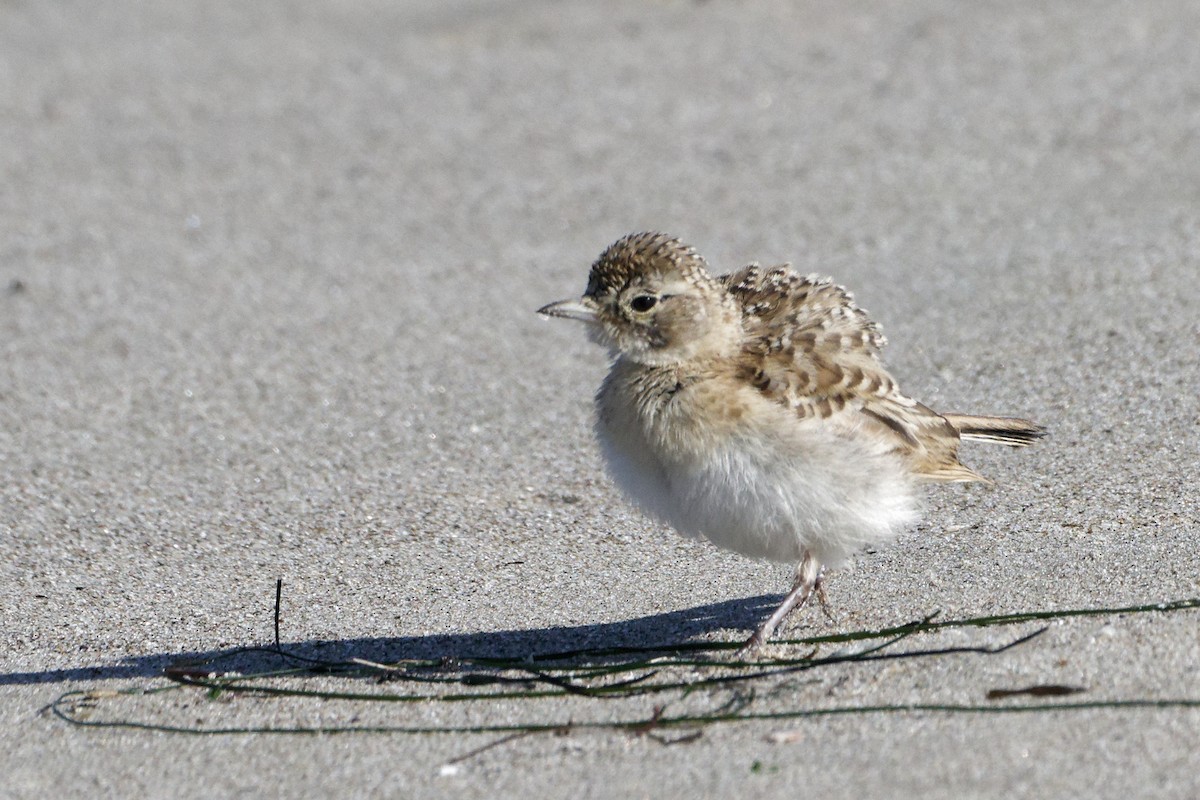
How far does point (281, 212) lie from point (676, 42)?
130 inches

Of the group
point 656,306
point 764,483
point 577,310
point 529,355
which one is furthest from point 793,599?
point 529,355

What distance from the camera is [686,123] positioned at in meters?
9.96

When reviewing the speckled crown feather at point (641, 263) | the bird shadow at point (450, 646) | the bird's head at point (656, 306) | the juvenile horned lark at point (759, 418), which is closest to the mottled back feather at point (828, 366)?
the juvenile horned lark at point (759, 418)

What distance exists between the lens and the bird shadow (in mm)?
4727

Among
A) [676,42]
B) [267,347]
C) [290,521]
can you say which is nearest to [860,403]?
[290,521]

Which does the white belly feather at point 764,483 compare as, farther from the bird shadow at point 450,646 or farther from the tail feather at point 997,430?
Result: the tail feather at point 997,430

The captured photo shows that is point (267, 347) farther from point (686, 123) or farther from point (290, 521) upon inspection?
point (686, 123)

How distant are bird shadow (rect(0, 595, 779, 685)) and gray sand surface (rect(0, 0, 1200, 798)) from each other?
21mm

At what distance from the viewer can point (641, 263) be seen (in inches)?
191

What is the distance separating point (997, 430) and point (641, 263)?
4.29 ft

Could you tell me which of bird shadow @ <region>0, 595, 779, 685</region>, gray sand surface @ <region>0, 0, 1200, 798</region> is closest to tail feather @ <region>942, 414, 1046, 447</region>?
gray sand surface @ <region>0, 0, 1200, 798</region>

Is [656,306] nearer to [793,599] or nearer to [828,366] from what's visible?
[828,366]

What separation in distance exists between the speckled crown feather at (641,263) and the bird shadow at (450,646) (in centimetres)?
104

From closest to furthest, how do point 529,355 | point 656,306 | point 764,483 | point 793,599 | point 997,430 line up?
point 764,483 < point 793,599 < point 656,306 < point 997,430 < point 529,355
